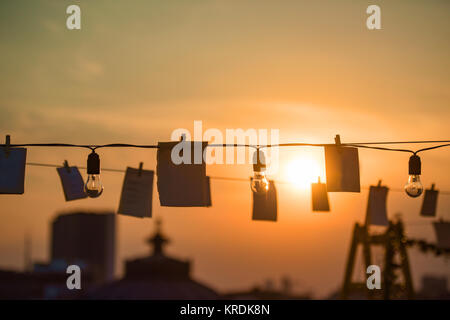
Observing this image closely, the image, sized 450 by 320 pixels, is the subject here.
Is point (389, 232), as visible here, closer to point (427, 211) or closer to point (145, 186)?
point (427, 211)

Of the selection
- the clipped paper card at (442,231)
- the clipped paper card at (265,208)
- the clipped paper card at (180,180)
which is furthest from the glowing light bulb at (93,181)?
the clipped paper card at (442,231)

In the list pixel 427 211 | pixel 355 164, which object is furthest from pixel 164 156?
pixel 427 211

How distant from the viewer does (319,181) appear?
1706 cm

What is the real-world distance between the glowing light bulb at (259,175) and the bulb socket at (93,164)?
2.17 meters

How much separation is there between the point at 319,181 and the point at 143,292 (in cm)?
3940

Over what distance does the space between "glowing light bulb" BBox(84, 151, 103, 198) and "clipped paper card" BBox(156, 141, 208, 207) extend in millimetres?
1284

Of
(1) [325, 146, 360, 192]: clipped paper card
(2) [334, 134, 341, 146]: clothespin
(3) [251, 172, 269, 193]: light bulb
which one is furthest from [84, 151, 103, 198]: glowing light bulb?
(2) [334, 134, 341, 146]: clothespin

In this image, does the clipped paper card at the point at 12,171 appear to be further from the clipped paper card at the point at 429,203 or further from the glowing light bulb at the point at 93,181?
the clipped paper card at the point at 429,203

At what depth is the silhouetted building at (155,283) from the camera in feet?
177

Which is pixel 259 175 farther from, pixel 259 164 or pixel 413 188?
pixel 413 188

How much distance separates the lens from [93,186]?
11.3m

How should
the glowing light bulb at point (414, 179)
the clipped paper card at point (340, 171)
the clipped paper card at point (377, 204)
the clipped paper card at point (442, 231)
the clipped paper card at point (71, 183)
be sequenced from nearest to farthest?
1. the glowing light bulb at point (414, 179)
2. the clipped paper card at point (340, 171)
3. the clipped paper card at point (71, 183)
4. the clipped paper card at point (377, 204)
5. the clipped paper card at point (442, 231)

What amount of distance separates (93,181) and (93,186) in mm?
74

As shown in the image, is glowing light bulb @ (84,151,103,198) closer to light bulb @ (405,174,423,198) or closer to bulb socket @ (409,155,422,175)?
light bulb @ (405,174,423,198)
